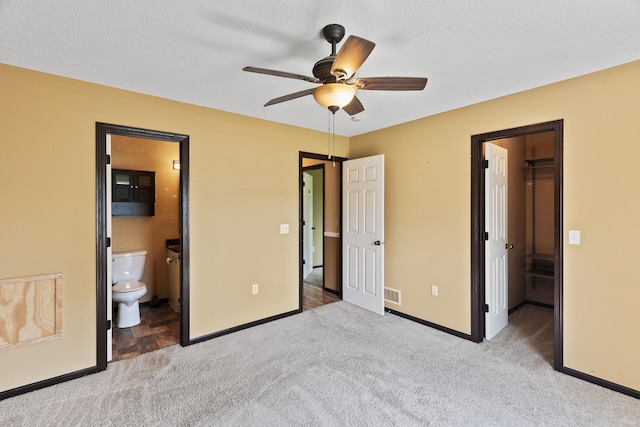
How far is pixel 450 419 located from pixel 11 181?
347 cm

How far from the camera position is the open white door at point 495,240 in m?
3.06

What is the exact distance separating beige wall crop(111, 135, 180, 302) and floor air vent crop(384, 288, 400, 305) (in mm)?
2929

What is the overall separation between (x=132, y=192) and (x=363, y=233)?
3.07 meters

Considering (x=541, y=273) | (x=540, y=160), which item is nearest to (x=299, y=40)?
(x=540, y=160)

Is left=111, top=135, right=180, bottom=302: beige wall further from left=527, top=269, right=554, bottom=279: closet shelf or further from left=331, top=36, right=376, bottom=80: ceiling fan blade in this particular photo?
left=527, top=269, right=554, bottom=279: closet shelf

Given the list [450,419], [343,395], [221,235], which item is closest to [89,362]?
[221,235]

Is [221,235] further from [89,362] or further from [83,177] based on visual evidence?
[89,362]

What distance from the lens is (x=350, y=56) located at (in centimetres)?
143

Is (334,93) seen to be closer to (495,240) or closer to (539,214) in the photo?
(495,240)

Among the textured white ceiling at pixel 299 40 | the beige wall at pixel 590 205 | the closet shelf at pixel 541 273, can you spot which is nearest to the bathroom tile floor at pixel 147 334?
the textured white ceiling at pixel 299 40

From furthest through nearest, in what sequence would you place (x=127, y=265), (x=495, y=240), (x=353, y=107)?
(x=127, y=265) < (x=495, y=240) < (x=353, y=107)

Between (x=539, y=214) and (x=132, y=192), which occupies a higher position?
(x=132, y=192)

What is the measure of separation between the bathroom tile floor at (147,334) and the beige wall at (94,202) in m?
0.33

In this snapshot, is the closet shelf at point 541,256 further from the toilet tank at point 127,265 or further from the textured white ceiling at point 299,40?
the toilet tank at point 127,265
